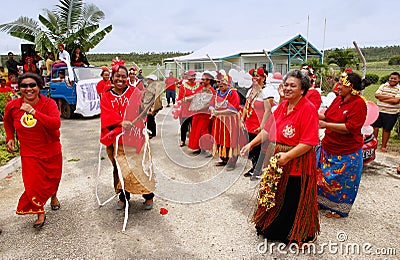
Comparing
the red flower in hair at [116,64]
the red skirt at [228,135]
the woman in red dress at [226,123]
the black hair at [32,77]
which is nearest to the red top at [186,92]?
the woman in red dress at [226,123]

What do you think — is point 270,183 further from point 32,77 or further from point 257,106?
point 32,77

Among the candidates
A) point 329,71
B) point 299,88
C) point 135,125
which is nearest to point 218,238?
point 135,125

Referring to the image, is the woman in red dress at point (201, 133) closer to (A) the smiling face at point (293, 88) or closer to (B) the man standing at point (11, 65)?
(A) the smiling face at point (293, 88)

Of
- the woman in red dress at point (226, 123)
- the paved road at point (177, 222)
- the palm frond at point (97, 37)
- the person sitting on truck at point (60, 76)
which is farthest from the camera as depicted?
the palm frond at point (97, 37)

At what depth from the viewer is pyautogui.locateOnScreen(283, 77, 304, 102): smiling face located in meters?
2.67

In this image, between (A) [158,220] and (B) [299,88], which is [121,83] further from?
(B) [299,88]

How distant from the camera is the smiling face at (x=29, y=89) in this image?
10.4ft

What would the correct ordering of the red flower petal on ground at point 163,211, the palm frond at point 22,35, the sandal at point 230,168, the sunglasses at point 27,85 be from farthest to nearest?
the palm frond at point 22,35 < the sandal at point 230,168 < the red flower petal on ground at point 163,211 < the sunglasses at point 27,85

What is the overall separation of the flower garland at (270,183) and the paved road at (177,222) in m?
0.48

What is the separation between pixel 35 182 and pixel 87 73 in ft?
28.8

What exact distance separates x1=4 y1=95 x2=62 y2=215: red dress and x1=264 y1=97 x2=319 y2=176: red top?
94.2 inches

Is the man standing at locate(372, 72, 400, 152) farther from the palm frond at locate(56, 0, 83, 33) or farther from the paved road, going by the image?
the palm frond at locate(56, 0, 83, 33)

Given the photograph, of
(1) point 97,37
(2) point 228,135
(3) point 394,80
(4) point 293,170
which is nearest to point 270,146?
(4) point 293,170

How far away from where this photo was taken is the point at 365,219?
355cm
